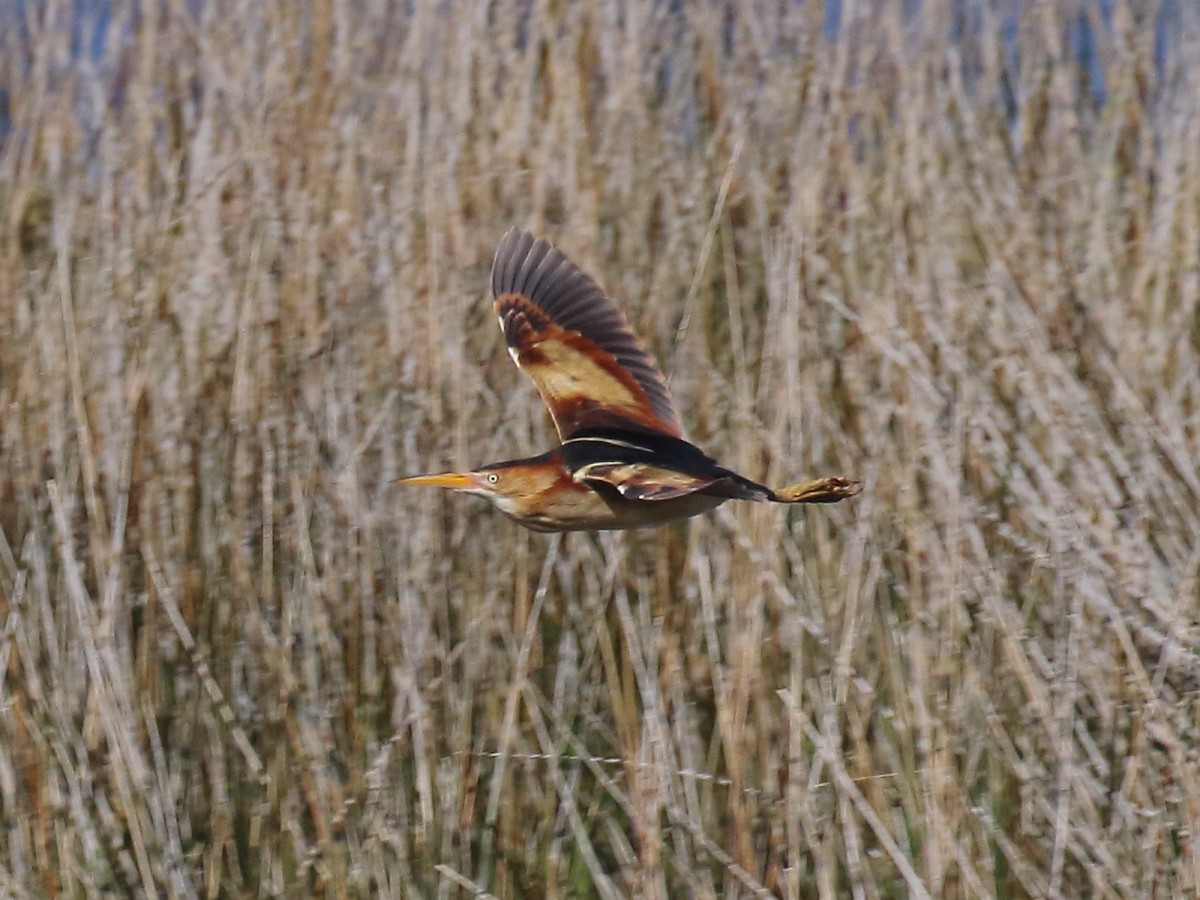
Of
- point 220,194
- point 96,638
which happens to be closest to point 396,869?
point 96,638

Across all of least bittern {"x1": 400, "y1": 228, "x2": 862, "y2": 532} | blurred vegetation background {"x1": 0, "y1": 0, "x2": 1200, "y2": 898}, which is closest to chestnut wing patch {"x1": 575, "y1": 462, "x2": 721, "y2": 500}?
least bittern {"x1": 400, "y1": 228, "x2": 862, "y2": 532}

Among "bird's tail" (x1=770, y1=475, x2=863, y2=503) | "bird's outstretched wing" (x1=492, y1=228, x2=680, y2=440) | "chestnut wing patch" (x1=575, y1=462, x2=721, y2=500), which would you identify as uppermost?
"bird's outstretched wing" (x1=492, y1=228, x2=680, y2=440)

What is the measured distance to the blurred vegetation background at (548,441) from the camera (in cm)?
210

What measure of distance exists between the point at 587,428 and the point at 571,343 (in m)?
0.16

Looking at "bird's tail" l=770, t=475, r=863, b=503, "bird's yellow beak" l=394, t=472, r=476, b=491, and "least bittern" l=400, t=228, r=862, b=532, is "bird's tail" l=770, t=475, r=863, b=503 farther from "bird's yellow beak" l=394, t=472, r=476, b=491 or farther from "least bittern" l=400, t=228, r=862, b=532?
"bird's yellow beak" l=394, t=472, r=476, b=491

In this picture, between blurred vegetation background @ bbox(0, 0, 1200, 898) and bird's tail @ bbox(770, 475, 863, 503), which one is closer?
bird's tail @ bbox(770, 475, 863, 503)

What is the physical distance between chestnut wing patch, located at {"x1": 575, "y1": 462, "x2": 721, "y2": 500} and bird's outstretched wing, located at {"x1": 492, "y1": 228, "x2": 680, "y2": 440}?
0.36 m

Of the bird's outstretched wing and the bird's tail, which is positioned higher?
the bird's outstretched wing

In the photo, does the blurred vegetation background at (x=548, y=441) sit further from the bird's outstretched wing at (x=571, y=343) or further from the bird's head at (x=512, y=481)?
the bird's head at (x=512, y=481)

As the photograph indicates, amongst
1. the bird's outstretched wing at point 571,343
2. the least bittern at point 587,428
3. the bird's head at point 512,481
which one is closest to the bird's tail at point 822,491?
the least bittern at point 587,428

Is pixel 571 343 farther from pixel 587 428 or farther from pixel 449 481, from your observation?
pixel 449 481

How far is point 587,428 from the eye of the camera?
214cm

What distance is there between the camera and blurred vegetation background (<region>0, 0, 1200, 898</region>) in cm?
210

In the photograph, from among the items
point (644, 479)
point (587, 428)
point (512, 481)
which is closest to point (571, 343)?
point (587, 428)
